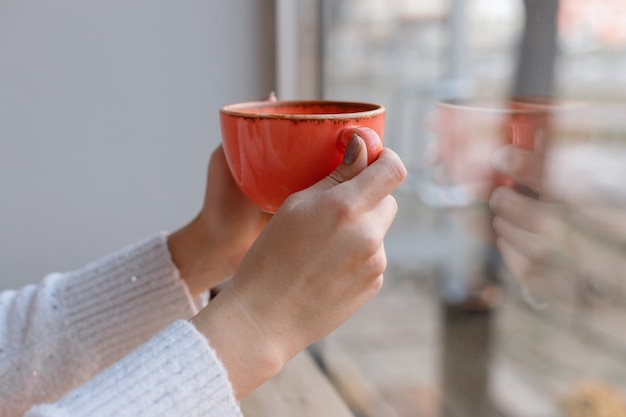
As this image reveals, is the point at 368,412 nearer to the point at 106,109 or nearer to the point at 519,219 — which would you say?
the point at 519,219

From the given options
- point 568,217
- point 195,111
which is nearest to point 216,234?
point 568,217

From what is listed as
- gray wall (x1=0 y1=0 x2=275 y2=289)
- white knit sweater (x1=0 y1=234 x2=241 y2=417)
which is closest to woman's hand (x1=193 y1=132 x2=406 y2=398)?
white knit sweater (x1=0 y1=234 x2=241 y2=417)

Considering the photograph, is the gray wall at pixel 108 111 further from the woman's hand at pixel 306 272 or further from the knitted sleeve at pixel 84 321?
the woman's hand at pixel 306 272

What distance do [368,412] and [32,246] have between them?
71cm

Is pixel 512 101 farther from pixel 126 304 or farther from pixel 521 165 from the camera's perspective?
pixel 126 304

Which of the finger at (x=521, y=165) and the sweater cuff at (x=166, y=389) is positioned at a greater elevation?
the finger at (x=521, y=165)

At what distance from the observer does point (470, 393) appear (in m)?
0.87

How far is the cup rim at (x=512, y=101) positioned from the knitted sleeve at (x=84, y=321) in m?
0.35

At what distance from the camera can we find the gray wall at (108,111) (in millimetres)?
1114

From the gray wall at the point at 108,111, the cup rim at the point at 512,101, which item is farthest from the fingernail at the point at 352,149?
the gray wall at the point at 108,111

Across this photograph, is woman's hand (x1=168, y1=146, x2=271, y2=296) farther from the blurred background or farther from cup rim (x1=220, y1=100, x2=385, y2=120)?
the blurred background

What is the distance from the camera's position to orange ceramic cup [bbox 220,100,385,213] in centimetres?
44

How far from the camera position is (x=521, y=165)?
0.48 m

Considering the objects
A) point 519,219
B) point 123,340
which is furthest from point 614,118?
point 123,340
